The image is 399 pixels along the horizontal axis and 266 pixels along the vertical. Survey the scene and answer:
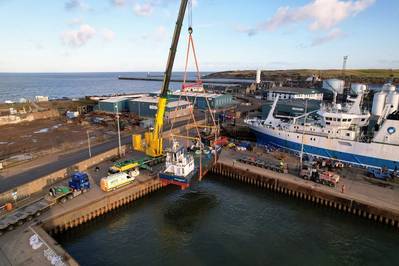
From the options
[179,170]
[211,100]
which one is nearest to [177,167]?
[179,170]

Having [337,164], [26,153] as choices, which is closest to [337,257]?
[337,164]

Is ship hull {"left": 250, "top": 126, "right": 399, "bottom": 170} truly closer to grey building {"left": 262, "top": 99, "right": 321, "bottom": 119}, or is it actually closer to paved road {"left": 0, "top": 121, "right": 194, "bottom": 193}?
grey building {"left": 262, "top": 99, "right": 321, "bottom": 119}

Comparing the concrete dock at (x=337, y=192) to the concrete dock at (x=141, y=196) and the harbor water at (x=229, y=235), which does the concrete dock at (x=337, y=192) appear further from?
the harbor water at (x=229, y=235)

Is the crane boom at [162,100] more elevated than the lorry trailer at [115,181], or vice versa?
the crane boom at [162,100]

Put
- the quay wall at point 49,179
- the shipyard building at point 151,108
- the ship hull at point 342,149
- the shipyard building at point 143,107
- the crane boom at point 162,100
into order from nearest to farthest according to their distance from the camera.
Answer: the quay wall at point 49,179 < the crane boom at point 162,100 < the ship hull at point 342,149 < the shipyard building at point 151,108 < the shipyard building at point 143,107

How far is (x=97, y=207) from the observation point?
28.3 m

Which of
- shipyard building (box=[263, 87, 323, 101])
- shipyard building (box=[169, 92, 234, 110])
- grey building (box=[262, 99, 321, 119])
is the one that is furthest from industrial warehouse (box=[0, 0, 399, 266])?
shipyard building (box=[263, 87, 323, 101])

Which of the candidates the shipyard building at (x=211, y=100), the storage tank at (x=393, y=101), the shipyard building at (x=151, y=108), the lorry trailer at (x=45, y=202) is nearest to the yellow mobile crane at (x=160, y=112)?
the lorry trailer at (x=45, y=202)

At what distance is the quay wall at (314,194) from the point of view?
27920mm

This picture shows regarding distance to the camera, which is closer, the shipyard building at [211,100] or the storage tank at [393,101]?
the storage tank at [393,101]

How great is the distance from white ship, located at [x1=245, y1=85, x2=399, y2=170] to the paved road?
29620 millimetres

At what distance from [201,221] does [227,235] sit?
3.76m

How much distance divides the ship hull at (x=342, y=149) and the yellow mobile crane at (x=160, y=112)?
21.2 metres

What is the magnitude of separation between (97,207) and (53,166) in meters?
12.0
